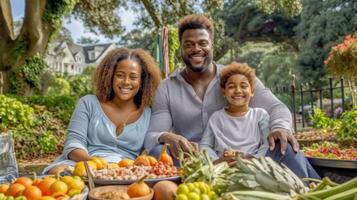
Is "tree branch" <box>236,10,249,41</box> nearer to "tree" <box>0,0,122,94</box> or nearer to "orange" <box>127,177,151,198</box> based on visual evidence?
"tree" <box>0,0,122,94</box>

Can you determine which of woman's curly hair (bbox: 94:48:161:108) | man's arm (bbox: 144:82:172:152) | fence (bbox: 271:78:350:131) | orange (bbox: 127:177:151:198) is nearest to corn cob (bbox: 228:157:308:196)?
orange (bbox: 127:177:151:198)

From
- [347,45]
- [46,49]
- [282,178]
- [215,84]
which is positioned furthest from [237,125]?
[46,49]

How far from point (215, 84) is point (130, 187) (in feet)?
6.09

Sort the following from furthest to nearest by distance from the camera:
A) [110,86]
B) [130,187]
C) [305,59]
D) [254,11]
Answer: [254,11] < [305,59] < [110,86] < [130,187]

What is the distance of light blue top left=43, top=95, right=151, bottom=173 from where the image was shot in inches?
144

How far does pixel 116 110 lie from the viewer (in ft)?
12.8

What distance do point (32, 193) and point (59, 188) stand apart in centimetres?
14

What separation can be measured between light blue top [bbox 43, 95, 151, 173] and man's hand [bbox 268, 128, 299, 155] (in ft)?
3.96

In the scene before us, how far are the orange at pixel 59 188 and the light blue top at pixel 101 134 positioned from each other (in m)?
1.21

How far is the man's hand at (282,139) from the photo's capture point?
3.08 m

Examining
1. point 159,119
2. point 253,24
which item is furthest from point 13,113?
point 253,24

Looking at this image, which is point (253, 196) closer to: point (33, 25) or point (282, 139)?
point (282, 139)

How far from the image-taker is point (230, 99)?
3.67 m

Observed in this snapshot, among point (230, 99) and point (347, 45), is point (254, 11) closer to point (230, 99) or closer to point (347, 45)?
point (347, 45)
